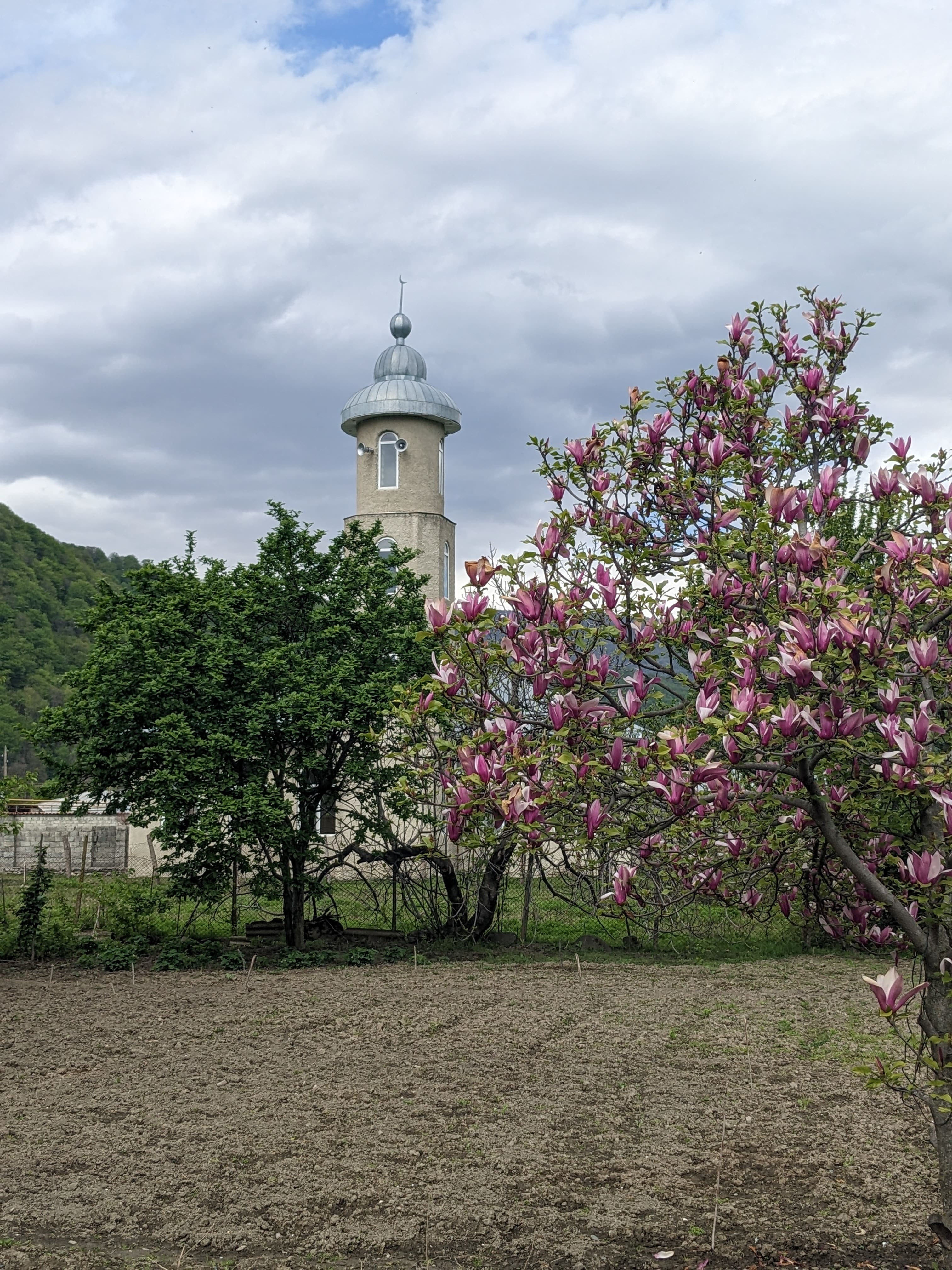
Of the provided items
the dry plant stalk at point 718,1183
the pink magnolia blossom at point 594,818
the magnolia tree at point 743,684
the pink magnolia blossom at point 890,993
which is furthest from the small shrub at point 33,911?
the pink magnolia blossom at point 890,993

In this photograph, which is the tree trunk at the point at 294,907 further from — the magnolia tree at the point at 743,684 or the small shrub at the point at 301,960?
the magnolia tree at the point at 743,684

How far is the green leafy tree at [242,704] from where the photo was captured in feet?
34.0

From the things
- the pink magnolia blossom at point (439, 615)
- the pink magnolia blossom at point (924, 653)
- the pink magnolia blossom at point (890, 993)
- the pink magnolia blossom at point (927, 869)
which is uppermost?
the pink magnolia blossom at point (439, 615)

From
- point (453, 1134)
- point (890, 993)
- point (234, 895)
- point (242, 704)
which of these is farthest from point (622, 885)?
point (234, 895)

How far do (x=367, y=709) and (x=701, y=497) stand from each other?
7.12 metres

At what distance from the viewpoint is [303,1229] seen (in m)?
4.26

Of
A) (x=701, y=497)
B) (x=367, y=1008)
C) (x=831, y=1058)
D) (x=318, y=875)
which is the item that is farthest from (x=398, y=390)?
(x=701, y=497)

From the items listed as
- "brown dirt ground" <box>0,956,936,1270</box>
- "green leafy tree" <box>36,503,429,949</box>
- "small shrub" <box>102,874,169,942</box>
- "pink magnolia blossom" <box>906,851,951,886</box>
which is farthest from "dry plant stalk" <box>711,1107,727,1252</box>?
A: "small shrub" <box>102,874,169,942</box>

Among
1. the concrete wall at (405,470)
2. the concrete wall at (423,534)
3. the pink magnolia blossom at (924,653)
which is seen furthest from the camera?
the concrete wall at (405,470)

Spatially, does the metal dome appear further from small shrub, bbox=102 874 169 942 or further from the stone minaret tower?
small shrub, bbox=102 874 169 942

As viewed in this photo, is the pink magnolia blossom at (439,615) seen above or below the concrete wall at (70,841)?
above

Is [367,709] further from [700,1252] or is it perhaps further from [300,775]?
[700,1252]

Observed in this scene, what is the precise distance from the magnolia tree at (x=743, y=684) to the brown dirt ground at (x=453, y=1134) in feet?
3.75

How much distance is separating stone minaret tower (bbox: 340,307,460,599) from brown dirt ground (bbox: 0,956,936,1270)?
45.6ft
